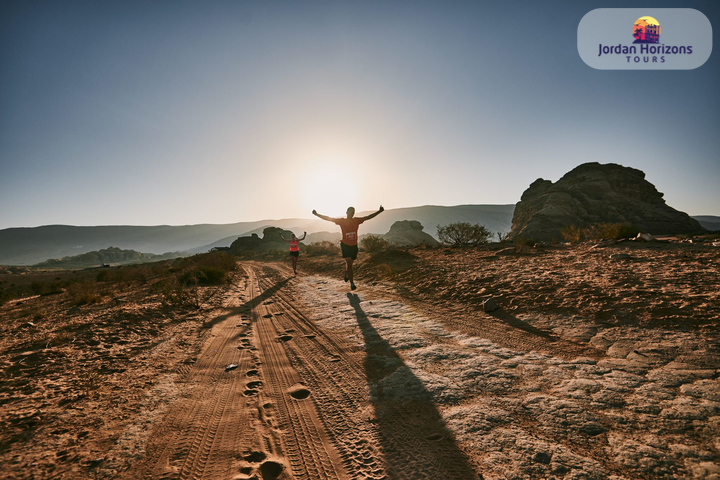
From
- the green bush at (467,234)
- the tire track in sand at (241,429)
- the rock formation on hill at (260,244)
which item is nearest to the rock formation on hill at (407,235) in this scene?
the rock formation on hill at (260,244)

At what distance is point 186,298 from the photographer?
650cm

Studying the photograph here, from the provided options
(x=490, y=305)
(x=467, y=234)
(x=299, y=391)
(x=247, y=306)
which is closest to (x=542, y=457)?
(x=299, y=391)

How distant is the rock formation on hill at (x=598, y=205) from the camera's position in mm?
24328

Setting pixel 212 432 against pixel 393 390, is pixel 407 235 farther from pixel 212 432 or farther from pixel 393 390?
pixel 212 432

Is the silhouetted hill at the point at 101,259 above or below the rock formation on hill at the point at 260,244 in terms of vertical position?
below

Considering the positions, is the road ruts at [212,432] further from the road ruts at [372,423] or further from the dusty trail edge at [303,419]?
the road ruts at [372,423]

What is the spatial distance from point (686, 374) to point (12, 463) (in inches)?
210

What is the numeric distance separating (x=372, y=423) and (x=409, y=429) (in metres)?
0.30

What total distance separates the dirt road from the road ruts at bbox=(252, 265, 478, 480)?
10mm

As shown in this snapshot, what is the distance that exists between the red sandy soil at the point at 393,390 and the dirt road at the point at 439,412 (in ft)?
0.05

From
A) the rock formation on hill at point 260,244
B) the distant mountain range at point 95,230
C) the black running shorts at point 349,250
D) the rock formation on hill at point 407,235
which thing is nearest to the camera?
the black running shorts at point 349,250

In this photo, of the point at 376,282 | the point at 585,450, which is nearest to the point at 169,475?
the point at 585,450

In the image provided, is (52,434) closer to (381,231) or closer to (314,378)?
(314,378)

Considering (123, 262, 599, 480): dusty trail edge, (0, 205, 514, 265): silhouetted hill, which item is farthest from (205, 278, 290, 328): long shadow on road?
(0, 205, 514, 265): silhouetted hill
